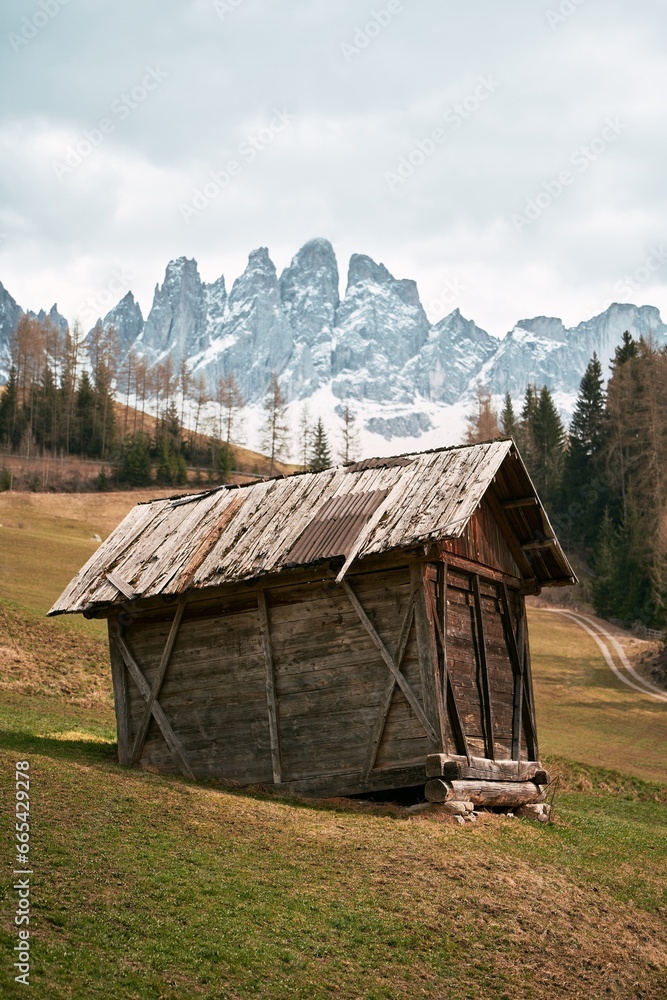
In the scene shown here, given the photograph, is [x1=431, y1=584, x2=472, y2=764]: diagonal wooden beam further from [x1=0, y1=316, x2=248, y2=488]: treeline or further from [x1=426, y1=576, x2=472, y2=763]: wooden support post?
[x1=0, y1=316, x2=248, y2=488]: treeline

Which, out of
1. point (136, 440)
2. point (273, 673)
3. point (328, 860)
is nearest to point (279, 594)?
point (273, 673)

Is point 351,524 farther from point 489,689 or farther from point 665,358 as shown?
point 665,358

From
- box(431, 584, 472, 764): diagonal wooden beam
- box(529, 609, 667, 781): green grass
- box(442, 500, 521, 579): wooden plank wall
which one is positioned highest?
box(442, 500, 521, 579): wooden plank wall

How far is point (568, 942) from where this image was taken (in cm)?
1272

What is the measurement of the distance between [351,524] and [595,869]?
7.48 metres

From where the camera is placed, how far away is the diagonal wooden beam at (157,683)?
2075cm

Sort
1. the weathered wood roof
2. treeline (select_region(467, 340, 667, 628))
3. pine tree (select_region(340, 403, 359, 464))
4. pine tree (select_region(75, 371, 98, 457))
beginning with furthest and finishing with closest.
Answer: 1. pine tree (select_region(340, 403, 359, 464))
2. pine tree (select_region(75, 371, 98, 457))
3. treeline (select_region(467, 340, 667, 628))
4. the weathered wood roof

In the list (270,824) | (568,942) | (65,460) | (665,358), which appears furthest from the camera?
(65,460)

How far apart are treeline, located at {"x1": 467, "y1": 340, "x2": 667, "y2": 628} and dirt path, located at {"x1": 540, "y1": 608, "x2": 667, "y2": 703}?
3937mm

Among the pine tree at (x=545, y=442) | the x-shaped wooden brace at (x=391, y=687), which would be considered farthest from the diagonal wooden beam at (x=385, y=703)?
the pine tree at (x=545, y=442)

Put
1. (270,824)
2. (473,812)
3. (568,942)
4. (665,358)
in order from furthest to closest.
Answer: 1. (665,358)
2. (473,812)
3. (270,824)
4. (568,942)

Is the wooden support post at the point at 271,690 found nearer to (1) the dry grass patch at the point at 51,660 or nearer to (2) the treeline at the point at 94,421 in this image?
(1) the dry grass patch at the point at 51,660

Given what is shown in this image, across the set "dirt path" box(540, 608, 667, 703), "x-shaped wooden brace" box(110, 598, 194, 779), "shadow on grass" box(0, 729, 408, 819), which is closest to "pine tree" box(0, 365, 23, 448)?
"dirt path" box(540, 608, 667, 703)

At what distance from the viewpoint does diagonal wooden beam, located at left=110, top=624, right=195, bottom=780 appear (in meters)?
20.4
